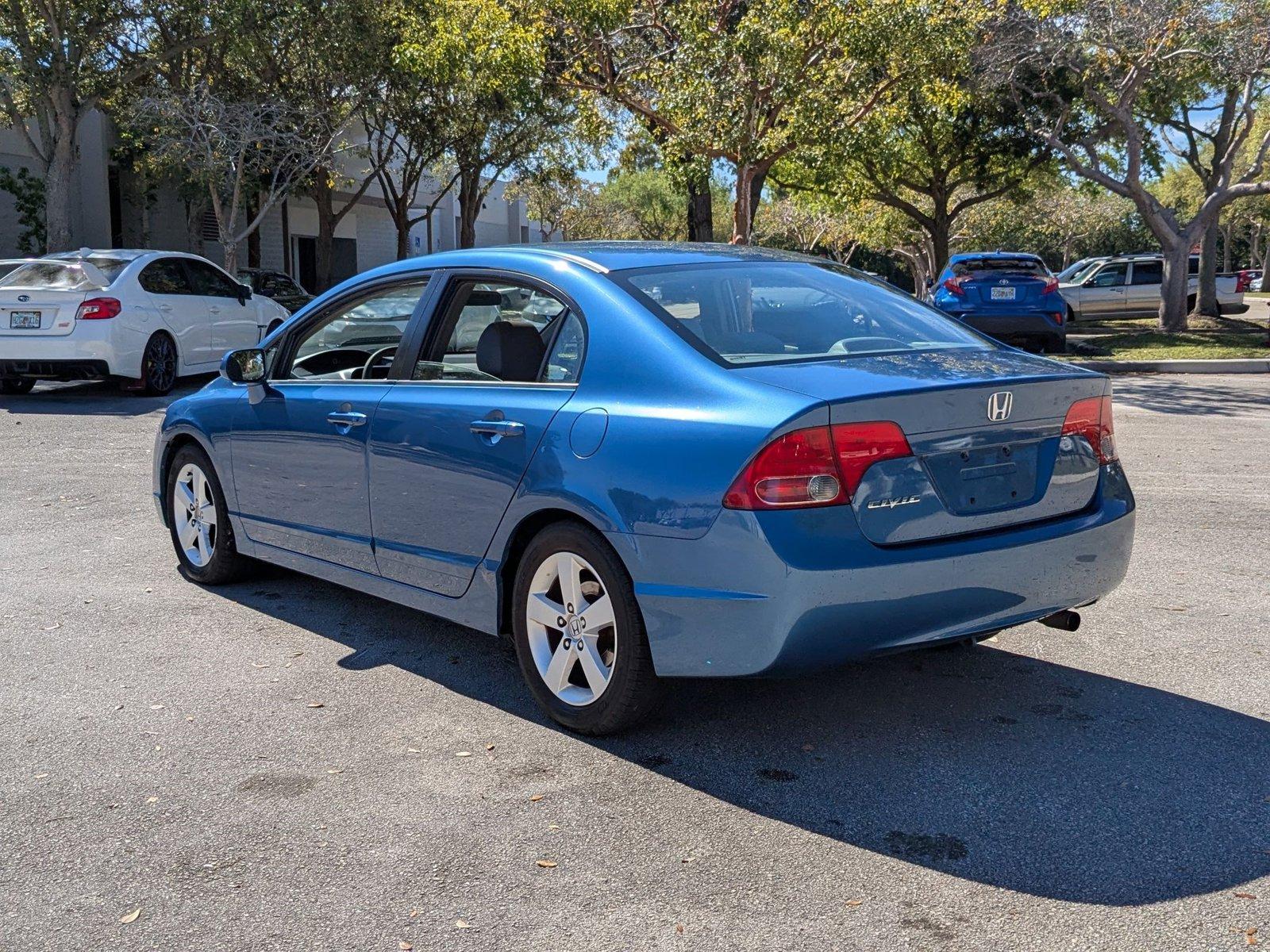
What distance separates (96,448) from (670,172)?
11.9 metres

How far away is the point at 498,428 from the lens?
4.35 meters

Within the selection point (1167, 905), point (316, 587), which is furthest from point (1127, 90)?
point (1167, 905)

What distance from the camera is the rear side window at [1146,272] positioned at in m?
29.7

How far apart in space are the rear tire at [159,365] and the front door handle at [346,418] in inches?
385

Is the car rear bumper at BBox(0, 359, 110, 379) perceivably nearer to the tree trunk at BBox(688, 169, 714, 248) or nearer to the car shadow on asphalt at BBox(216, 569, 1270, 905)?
the car shadow on asphalt at BBox(216, 569, 1270, 905)

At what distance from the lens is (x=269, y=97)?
1006 inches

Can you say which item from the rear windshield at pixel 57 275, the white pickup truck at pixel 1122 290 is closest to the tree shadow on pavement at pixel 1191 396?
the rear windshield at pixel 57 275

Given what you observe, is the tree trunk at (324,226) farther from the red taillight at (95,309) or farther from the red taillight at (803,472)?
the red taillight at (803,472)

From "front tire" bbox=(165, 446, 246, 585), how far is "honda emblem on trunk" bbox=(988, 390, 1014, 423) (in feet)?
12.2

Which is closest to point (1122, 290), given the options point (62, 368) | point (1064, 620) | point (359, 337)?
point (62, 368)

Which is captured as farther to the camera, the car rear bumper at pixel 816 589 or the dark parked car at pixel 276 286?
the dark parked car at pixel 276 286

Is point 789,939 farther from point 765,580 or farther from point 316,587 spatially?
point 316,587

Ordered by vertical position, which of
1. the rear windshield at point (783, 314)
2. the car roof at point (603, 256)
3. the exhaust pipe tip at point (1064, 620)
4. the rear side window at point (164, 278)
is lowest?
the exhaust pipe tip at point (1064, 620)

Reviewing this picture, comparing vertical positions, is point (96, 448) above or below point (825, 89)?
below
